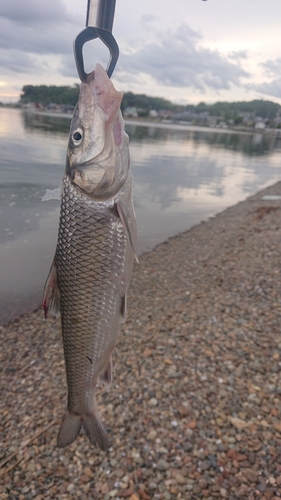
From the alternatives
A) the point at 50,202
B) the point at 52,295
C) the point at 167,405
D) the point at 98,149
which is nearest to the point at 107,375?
the point at 52,295

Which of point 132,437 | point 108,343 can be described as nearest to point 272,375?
point 132,437

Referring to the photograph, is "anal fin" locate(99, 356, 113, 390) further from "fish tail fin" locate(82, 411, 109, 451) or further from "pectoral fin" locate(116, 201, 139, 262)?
"pectoral fin" locate(116, 201, 139, 262)

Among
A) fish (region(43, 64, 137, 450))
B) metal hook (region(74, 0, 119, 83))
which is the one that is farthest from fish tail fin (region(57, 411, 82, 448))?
metal hook (region(74, 0, 119, 83))

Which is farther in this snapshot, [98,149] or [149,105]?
[149,105]

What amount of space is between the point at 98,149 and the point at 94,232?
0.51m

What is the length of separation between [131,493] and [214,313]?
343 centimetres

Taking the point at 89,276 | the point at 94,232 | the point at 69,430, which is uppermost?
the point at 94,232

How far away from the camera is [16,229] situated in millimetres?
11758

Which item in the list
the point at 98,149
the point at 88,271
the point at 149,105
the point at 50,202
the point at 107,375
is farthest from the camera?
the point at 149,105

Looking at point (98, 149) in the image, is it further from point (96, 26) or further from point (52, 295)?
point (52, 295)

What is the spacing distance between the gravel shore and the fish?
1840 millimetres

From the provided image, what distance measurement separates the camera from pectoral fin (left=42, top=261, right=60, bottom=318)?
7.50 feet

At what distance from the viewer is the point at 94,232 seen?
222 centimetres

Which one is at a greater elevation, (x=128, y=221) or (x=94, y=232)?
(x=128, y=221)
